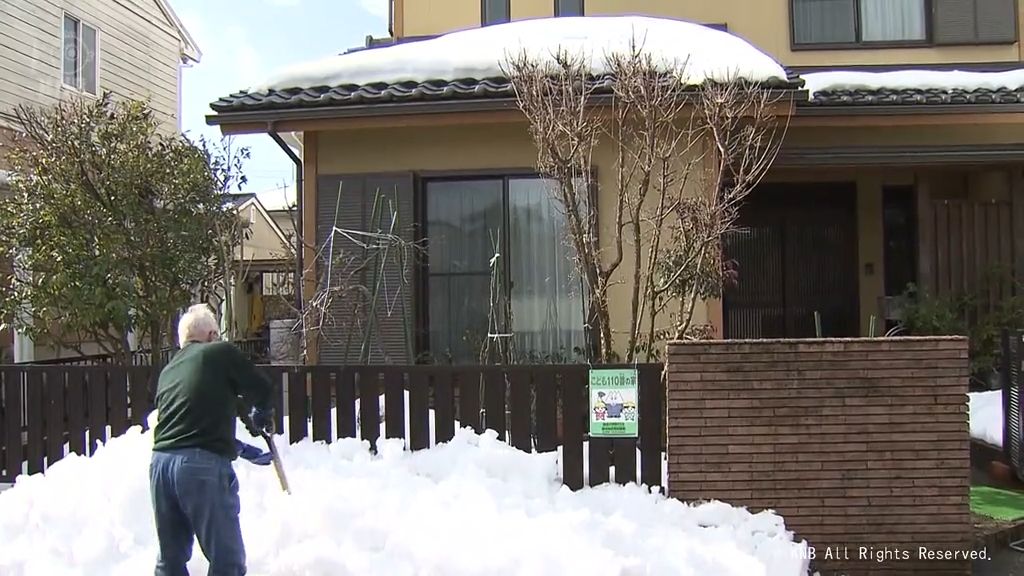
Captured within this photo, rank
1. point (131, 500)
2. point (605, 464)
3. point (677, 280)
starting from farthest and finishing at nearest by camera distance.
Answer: point (677, 280), point (605, 464), point (131, 500)

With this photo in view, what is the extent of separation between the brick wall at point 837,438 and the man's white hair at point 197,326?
2.76 metres

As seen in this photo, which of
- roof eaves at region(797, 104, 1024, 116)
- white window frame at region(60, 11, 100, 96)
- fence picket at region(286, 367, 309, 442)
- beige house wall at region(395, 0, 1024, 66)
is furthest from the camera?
white window frame at region(60, 11, 100, 96)

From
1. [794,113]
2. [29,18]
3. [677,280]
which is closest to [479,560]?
[677,280]

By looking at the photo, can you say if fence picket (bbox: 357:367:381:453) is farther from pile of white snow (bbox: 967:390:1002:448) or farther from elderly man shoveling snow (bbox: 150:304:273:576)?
pile of white snow (bbox: 967:390:1002:448)

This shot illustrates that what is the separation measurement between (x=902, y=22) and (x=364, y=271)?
25.6ft

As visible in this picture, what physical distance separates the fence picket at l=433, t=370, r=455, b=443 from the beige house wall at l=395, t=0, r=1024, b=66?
6719 millimetres

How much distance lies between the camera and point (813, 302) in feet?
36.9

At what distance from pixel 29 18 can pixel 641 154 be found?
1178 centimetres

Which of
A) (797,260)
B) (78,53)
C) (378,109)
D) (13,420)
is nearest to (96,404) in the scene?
(13,420)

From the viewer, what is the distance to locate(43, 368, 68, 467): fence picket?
618 cm

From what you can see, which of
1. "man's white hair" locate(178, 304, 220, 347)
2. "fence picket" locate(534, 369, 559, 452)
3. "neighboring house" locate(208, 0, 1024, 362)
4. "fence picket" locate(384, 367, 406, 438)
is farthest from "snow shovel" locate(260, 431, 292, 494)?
"neighboring house" locate(208, 0, 1024, 362)

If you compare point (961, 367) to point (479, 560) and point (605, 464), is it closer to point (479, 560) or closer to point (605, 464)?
point (605, 464)

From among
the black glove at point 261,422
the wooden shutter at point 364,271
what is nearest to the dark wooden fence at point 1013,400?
the wooden shutter at point 364,271

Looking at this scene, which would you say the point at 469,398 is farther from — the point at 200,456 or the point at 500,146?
the point at 500,146
